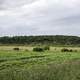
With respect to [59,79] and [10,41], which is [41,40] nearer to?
[10,41]

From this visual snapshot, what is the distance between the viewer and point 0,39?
166 m

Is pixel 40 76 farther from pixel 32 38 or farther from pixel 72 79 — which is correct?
pixel 32 38

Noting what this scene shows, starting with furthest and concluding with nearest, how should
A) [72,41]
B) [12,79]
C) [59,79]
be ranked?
[72,41]
[59,79]
[12,79]

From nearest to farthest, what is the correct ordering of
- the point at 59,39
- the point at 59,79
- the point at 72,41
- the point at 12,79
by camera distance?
1. the point at 12,79
2. the point at 59,79
3. the point at 72,41
4. the point at 59,39

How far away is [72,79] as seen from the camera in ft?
65.0

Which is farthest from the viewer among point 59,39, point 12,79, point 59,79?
point 59,39

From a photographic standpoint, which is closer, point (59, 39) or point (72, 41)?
point (72, 41)

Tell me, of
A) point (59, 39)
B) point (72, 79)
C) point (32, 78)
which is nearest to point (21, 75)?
point (32, 78)

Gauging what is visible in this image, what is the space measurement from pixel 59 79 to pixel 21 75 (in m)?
2.06

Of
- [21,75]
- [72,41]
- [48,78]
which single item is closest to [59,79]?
[48,78]

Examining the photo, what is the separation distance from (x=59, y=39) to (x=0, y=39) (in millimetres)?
28462

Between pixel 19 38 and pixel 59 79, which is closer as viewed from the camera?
pixel 59 79

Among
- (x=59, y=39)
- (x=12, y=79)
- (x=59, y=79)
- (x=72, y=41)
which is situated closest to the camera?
(x=12, y=79)

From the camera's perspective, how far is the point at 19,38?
175 meters
